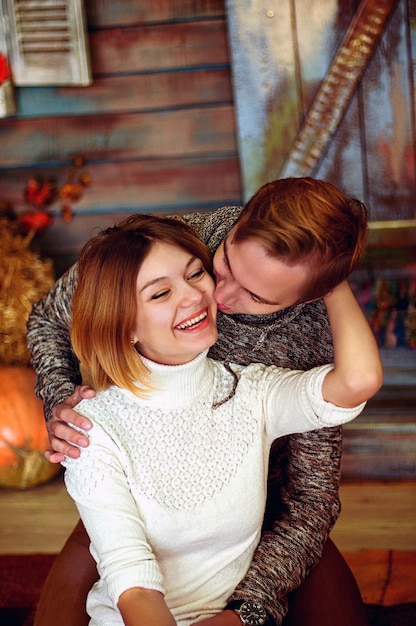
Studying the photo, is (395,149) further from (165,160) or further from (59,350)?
(59,350)

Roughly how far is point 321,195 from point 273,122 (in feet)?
6.08

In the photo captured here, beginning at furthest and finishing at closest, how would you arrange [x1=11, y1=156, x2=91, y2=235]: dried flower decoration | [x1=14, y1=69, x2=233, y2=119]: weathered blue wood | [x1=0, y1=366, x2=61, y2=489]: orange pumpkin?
[x1=11, y1=156, x2=91, y2=235]: dried flower decoration → [x1=14, y1=69, x2=233, y2=119]: weathered blue wood → [x1=0, y1=366, x2=61, y2=489]: orange pumpkin

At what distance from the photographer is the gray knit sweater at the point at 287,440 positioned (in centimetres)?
154

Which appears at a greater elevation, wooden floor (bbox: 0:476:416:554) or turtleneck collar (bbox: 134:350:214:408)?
turtleneck collar (bbox: 134:350:214:408)

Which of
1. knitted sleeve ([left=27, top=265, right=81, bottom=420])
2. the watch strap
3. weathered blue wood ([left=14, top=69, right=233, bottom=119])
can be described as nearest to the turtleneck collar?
knitted sleeve ([left=27, top=265, right=81, bottom=420])

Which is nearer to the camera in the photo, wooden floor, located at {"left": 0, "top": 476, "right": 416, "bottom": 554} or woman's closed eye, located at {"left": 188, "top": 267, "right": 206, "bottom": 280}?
woman's closed eye, located at {"left": 188, "top": 267, "right": 206, "bottom": 280}

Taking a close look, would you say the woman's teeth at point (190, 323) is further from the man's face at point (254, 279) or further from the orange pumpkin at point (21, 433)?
the orange pumpkin at point (21, 433)

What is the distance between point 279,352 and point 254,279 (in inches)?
10.9

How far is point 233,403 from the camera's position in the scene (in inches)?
60.2

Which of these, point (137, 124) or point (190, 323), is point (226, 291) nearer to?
point (190, 323)

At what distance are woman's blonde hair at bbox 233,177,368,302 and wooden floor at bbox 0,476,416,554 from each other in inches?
56.2

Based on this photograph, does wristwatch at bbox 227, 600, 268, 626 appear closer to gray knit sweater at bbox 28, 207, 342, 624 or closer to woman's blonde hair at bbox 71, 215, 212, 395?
gray knit sweater at bbox 28, 207, 342, 624

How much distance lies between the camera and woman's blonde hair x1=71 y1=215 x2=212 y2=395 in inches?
55.9

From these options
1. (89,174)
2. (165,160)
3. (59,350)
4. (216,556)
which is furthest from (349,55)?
(216,556)
